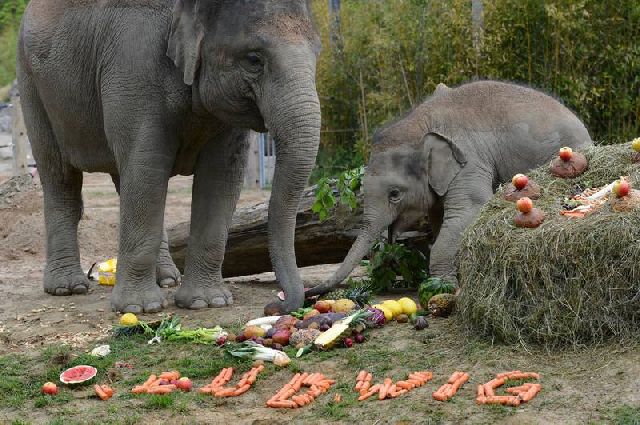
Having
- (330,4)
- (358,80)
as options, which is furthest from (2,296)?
(330,4)

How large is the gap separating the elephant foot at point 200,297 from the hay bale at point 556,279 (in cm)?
267

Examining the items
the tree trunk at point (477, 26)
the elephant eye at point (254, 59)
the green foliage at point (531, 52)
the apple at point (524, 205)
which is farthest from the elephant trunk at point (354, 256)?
the tree trunk at point (477, 26)

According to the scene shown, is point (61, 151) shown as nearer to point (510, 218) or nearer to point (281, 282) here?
point (281, 282)

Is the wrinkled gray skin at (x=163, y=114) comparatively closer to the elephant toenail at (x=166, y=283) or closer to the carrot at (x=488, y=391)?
the elephant toenail at (x=166, y=283)

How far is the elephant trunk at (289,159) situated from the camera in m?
7.61

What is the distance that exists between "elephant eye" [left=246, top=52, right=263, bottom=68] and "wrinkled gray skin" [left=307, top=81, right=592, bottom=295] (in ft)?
4.80

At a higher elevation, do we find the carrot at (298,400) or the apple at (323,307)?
the apple at (323,307)

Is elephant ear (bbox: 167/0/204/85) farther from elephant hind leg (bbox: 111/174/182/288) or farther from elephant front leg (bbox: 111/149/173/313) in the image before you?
elephant hind leg (bbox: 111/174/182/288)

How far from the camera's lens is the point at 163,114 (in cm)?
837

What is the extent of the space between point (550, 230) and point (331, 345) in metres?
1.56

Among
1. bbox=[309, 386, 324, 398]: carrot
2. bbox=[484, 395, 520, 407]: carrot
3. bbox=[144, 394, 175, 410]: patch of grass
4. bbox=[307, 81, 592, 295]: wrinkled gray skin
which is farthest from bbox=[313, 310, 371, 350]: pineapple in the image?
bbox=[484, 395, 520, 407]: carrot

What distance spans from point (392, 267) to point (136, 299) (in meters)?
2.12

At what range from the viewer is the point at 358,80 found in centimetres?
2067

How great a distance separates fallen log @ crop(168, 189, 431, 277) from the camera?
982cm
